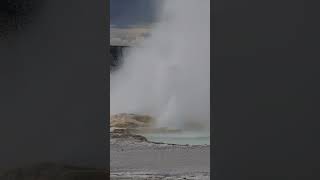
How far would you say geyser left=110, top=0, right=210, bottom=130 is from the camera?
15.0 ft

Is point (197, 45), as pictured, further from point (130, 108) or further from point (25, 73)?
point (25, 73)

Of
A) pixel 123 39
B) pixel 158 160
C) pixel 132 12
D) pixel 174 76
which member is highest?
pixel 132 12

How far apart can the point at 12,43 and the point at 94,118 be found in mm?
674

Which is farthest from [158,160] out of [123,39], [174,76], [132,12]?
[132,12]

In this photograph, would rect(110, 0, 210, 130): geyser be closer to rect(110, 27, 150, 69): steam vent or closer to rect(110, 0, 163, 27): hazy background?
rect(110, 27, 150, 69): steam vent

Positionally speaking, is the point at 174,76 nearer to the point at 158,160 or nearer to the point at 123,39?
the point at 123,39

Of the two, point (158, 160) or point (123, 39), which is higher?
point (123, 39)

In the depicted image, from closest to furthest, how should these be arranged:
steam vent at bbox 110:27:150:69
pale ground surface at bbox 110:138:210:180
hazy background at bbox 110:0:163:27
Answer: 1. pale ground surface at bbox 110:138:210:180
2. steam vent at bbox 110:27:150:69
3. hazy background at bbox 110:0:163:27

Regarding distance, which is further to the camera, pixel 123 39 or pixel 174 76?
pixel 123 39

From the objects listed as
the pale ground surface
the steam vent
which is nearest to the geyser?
the steam vent

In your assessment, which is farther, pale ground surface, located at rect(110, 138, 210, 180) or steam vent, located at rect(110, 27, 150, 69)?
steam vent, located at rect(110, 27, 150, 69)

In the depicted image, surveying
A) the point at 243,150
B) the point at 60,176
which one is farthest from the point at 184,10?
the point at 60,176

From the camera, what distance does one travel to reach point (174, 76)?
4.57 meters

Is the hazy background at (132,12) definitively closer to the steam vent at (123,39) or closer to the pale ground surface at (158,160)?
the steam vent at (123,39)
